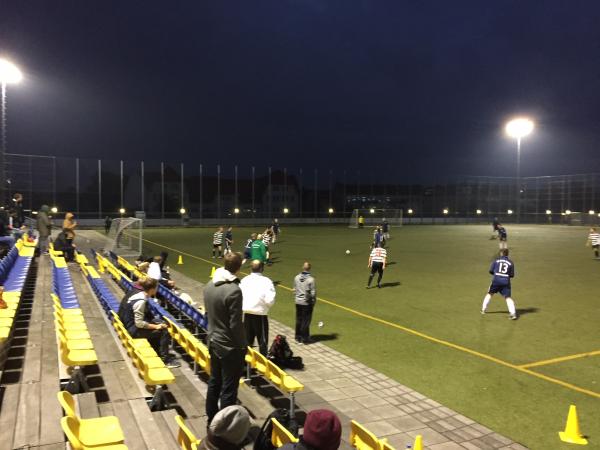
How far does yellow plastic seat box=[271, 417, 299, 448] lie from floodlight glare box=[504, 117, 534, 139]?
64.7 m

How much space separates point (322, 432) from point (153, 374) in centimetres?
314

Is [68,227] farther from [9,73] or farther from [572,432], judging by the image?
[572,432]

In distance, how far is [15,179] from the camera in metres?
51.6

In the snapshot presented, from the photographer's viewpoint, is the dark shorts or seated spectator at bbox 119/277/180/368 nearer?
seated spectator at bbox 119/277/180/368

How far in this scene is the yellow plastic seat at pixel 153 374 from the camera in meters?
5.27

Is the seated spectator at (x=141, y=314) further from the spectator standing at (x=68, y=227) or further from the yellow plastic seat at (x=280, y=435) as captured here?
the spectator standing at (x=68, y=227)

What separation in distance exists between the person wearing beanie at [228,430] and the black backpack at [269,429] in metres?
0.63

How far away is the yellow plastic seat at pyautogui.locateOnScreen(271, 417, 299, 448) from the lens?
394 cm

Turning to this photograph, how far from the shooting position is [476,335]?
1029 cm

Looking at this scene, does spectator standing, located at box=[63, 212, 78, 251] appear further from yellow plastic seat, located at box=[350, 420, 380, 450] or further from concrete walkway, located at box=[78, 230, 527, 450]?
yellow plastic seat, located at box=[350, 420, 380, 450]

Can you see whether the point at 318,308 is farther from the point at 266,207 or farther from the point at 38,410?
the point at 266,207

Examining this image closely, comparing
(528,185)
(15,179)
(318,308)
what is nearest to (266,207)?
(15,179)

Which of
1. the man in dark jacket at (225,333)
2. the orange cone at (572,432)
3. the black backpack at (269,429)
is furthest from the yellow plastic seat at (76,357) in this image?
the orange cone at (572,432)

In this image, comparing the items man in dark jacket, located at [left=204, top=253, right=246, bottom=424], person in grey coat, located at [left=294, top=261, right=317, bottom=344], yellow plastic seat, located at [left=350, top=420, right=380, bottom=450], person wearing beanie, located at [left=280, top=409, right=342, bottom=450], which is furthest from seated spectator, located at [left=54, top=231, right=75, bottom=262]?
person wearing beanie, located at [left=280, top=409, right=342, bottom=450]
